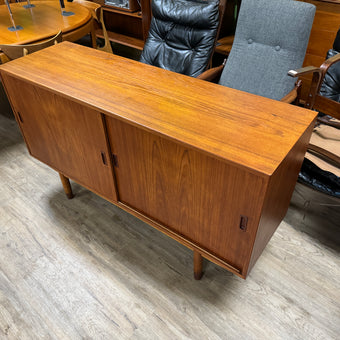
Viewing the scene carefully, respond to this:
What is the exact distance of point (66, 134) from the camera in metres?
1.27

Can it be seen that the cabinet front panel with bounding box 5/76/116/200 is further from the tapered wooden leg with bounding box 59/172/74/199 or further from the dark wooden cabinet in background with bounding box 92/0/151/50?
the dark wooden cabinet in background with bounding box 92/0/151/50

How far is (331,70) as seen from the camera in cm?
167

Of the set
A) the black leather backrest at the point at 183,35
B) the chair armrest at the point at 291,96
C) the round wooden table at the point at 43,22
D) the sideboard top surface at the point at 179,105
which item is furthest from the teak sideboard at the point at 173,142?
the round wooden table at the point at 43,22

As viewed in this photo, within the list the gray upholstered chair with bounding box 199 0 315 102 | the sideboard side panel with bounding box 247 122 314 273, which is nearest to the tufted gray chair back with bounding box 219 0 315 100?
the gray upholstered chair with bounding box 199 0 315 102

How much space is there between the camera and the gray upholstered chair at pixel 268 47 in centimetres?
148

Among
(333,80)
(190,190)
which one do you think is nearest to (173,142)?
(190,190)

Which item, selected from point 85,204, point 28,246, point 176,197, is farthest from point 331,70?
point 28,246

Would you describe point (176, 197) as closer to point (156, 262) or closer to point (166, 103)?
point (166, 103)

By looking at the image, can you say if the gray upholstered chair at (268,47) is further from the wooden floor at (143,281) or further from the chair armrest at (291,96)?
the wooden floor at (143,281)

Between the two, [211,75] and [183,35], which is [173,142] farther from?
[183,35]

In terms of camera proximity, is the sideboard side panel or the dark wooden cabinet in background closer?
the sideboard side panel

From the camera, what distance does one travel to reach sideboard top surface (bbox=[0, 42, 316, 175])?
33.2 inches

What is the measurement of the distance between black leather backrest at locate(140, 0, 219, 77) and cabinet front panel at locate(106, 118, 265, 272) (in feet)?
3.59

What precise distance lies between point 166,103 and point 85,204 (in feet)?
3.17
